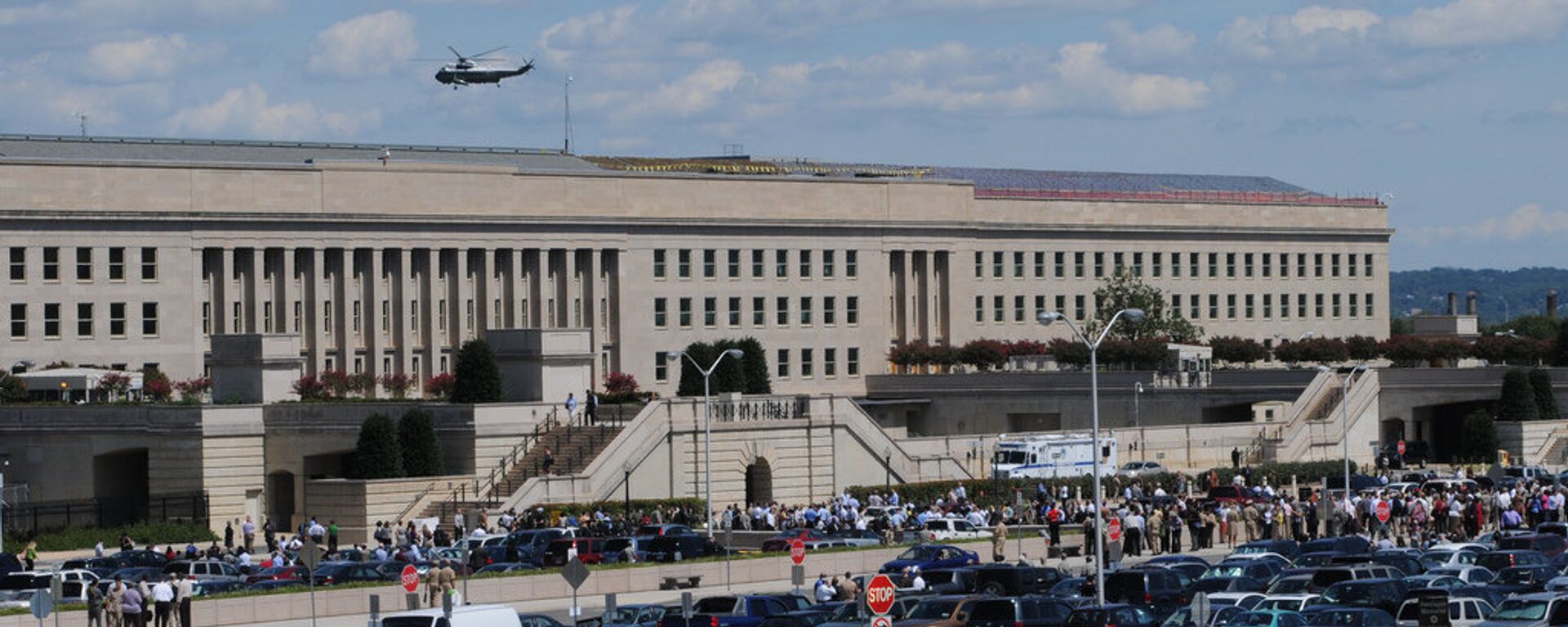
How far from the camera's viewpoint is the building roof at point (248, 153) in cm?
11688

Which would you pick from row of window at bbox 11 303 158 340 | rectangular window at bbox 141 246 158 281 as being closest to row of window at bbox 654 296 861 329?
rectangular window at bbox 141 246 158 281

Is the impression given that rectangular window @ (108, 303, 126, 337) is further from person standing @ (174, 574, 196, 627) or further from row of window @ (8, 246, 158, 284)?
person standing @ (174, 574, 196, 627)

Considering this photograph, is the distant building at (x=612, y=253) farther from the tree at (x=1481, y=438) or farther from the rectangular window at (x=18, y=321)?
the tree at (x=1481, y=438)

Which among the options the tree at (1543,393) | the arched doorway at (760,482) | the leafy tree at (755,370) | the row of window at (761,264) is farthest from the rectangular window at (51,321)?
the tree at (1543,393)

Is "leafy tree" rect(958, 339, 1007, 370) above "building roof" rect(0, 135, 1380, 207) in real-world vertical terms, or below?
below

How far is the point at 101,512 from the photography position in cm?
9050

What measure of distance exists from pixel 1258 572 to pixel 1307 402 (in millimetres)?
57365

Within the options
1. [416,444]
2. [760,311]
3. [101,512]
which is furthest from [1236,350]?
[101,512]

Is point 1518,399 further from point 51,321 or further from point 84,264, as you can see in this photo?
point 51,321

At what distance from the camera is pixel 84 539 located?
8262 cm

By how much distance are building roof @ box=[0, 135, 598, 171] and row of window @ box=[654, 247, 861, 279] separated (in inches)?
241

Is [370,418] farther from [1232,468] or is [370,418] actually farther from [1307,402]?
[1307,402]

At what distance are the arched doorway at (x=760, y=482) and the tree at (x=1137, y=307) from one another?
138ft

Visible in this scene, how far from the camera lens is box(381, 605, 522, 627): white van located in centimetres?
4803
